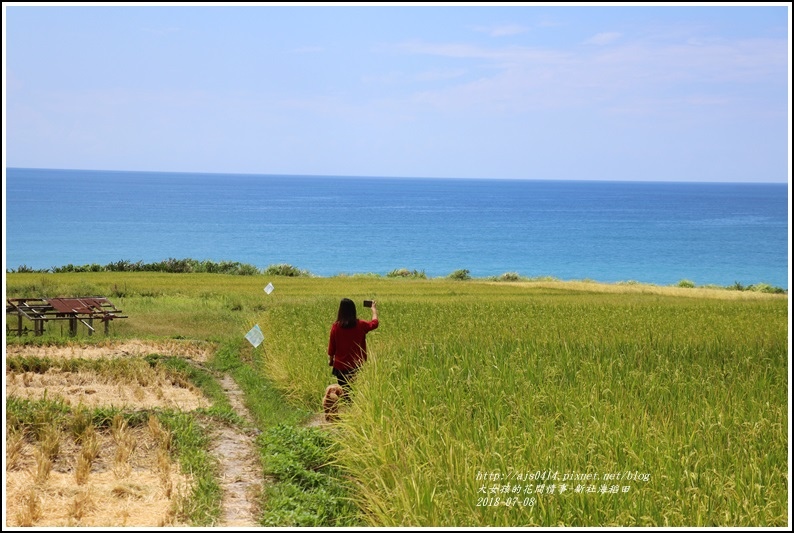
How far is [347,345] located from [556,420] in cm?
357

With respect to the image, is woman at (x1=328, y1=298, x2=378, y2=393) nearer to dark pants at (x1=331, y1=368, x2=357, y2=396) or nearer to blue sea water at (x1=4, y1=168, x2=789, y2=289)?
dark pants at (x1=331, y1=368, x2=357, y2=396)

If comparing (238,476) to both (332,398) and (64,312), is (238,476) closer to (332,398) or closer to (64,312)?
(332,398)

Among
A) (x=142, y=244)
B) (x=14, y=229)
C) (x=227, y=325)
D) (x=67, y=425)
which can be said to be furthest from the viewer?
(x=14, y=229)

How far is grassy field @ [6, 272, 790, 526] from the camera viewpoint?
5973mm

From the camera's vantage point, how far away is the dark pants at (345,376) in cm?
1084

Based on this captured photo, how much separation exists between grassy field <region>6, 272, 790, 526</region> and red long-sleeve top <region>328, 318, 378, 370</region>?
42cm

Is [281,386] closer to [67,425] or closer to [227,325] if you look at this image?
[67,425]

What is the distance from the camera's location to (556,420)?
26.3 feet

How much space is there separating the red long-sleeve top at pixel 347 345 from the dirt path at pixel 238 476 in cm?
149

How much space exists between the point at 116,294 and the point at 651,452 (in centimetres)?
2458

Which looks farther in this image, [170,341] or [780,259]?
[780,259]

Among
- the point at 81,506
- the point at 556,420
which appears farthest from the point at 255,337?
the point at 556,420

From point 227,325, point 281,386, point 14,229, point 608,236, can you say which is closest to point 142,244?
A: point 14,229

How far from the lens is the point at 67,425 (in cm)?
1071
